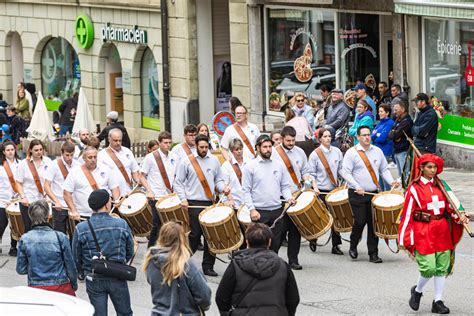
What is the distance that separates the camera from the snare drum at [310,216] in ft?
53.2

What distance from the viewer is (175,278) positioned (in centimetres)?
1023

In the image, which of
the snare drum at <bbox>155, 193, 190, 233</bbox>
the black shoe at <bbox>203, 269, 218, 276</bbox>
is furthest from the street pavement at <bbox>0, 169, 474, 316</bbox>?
the snare drum at <bbox>155, 193, 190, 233</bbox>

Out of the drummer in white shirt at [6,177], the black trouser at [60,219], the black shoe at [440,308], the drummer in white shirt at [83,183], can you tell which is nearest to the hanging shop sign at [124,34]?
the drummer in white shirt at [6,177]

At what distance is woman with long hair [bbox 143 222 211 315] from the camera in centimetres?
1025

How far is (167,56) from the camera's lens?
32281 mm

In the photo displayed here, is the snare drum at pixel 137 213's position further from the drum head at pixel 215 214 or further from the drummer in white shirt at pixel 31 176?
the drum head at pixel 215 214

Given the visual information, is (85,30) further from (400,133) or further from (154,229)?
(154,229)

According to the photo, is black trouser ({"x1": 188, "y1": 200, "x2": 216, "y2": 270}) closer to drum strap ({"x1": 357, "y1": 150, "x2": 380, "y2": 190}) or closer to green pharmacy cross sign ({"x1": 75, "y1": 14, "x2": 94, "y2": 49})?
drum strap ({"x1": 357, "y1": 150, "x2": 380, "y2": 190})

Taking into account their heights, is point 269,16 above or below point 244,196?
above

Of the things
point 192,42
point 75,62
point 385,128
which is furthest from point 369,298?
point 75,62

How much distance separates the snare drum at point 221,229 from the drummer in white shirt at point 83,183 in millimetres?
1242

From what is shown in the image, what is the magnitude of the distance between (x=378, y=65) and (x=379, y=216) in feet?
37.1

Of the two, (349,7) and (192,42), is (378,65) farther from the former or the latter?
(192,42)

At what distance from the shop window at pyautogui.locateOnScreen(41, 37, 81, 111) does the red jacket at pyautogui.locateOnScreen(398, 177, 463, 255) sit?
977 inches
